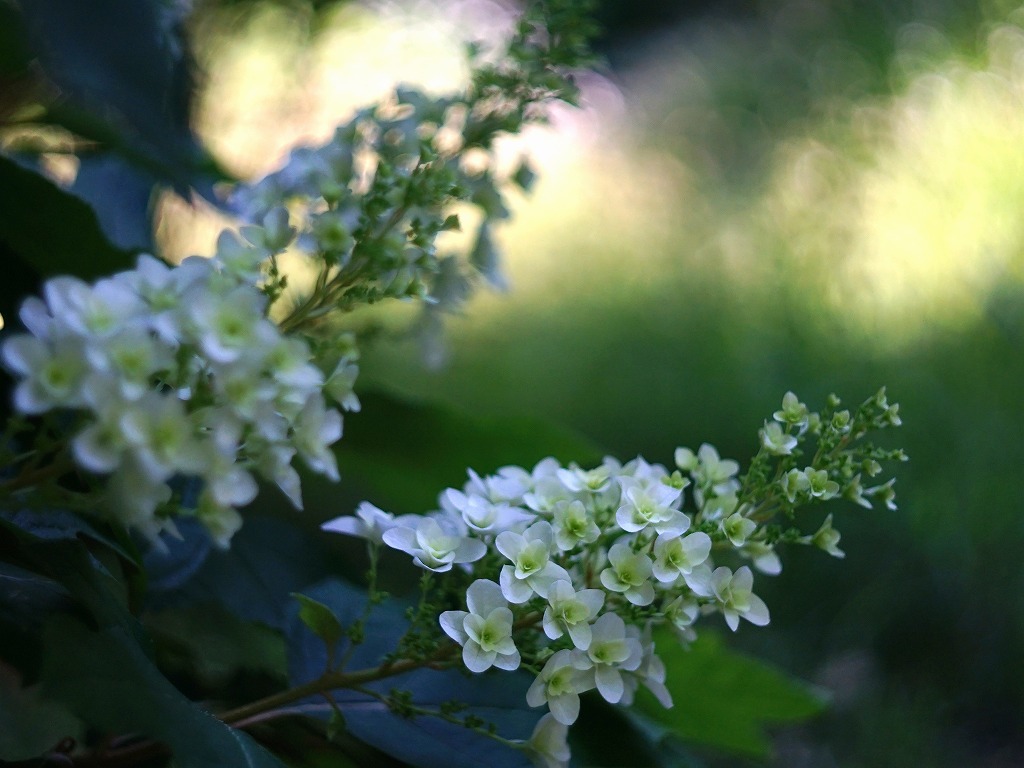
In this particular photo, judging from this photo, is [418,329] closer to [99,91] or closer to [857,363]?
[99,91]

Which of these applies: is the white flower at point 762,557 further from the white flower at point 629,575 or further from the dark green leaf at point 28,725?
the dark green leaf at point 28,725

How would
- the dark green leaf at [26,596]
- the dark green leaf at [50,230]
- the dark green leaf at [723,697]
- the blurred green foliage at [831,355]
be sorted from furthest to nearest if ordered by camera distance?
the blurred green foliage at [831,355]
the dark green leaf at [723,697]
the dark green leaf at [50,230]
the dark green leaf at [26,596]

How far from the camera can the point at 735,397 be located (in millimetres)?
1321

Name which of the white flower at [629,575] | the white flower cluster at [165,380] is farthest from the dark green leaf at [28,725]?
the white flower at [629,575]

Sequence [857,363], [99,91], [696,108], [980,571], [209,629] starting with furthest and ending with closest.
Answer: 1. [696,108]
2. [857,363]
3. [980,571]
4. [209,629]
5. [99,91]

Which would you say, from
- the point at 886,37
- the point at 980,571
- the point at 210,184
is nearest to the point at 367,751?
the point at 210,184

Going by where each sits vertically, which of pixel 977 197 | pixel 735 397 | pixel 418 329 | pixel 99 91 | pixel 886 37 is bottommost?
pixel 99 91

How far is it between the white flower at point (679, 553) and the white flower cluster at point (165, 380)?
158mm

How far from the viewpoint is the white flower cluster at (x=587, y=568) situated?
381 millimetres

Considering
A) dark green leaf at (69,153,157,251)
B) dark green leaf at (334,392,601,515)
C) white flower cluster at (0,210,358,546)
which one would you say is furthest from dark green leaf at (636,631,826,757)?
dark green leaf at (69,153,157,251)

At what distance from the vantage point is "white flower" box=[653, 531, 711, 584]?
0.38 m

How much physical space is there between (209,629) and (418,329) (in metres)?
0.26

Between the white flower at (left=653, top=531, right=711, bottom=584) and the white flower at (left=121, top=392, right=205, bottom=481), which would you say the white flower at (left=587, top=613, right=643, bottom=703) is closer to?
the white flower at (left=653, top=531, right=711, bottom=584)

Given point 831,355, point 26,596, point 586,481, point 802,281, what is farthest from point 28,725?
point 802,281
